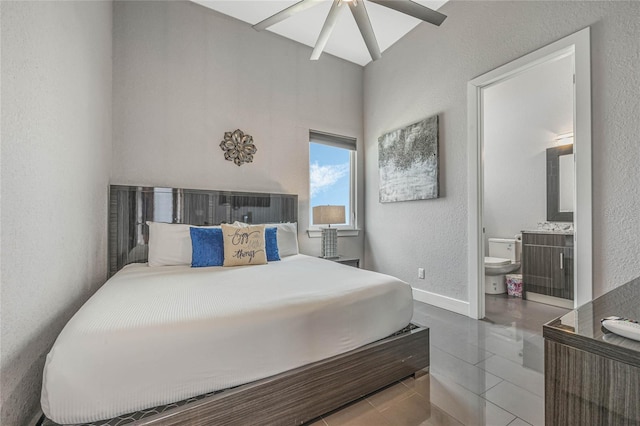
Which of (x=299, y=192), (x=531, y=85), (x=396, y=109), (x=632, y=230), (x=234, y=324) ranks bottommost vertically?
(x=234, y=324)

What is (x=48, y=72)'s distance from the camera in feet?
4.45

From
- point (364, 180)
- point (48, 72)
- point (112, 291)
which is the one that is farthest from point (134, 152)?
point (364, 180)

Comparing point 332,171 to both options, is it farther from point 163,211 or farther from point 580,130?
point 580,130

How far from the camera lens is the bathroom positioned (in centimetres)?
321

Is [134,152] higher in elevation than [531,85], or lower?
lower

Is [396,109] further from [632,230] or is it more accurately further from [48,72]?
[48,72]

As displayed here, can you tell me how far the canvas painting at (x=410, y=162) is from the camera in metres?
3.12

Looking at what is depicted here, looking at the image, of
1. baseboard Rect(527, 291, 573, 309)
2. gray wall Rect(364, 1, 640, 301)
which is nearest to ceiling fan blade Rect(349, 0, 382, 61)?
gray wall Rect(364, 1, 640, 301)

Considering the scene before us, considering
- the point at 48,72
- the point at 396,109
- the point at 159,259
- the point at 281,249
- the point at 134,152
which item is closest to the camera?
the point at 48,72

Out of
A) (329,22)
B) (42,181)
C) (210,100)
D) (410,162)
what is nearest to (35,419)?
(42,181)

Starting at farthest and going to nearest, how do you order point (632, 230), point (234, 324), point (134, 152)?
point (134, 152), point (632, 230), point (234, 324)

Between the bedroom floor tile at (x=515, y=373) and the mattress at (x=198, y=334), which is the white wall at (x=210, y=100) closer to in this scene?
the mattress at (x=198, y=334)

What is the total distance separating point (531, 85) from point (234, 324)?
479 centimetres

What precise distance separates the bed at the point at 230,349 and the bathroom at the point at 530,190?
2.17 metres
